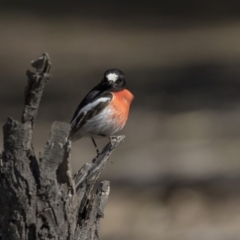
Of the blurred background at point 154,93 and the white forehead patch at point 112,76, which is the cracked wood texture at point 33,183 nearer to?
the white forehead patch at point 112,76

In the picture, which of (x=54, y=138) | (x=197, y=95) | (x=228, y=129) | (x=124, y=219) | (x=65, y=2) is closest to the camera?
(x=54, y=138)

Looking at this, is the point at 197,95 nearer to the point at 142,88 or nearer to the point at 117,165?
the point at 142,88

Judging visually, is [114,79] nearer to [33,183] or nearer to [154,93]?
[33,183]

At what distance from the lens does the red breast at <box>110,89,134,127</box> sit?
586 cm

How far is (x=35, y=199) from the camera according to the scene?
3.54 metres

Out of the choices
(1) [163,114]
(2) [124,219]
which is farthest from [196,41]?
(2) [124,219]

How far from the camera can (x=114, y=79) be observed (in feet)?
19.1

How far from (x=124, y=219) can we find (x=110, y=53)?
596cm

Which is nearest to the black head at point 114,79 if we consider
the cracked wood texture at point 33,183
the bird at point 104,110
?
the bird at point 104,110

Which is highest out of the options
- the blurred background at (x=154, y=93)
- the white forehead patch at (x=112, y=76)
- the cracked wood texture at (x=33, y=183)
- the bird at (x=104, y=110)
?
the blurred background at (x=154, y=93)

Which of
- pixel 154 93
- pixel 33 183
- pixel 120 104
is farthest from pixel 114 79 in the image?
pixel 154 93

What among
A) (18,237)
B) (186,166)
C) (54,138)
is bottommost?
(18,237)

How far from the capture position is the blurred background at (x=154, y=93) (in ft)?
27.2

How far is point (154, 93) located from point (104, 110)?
18.5 feet
